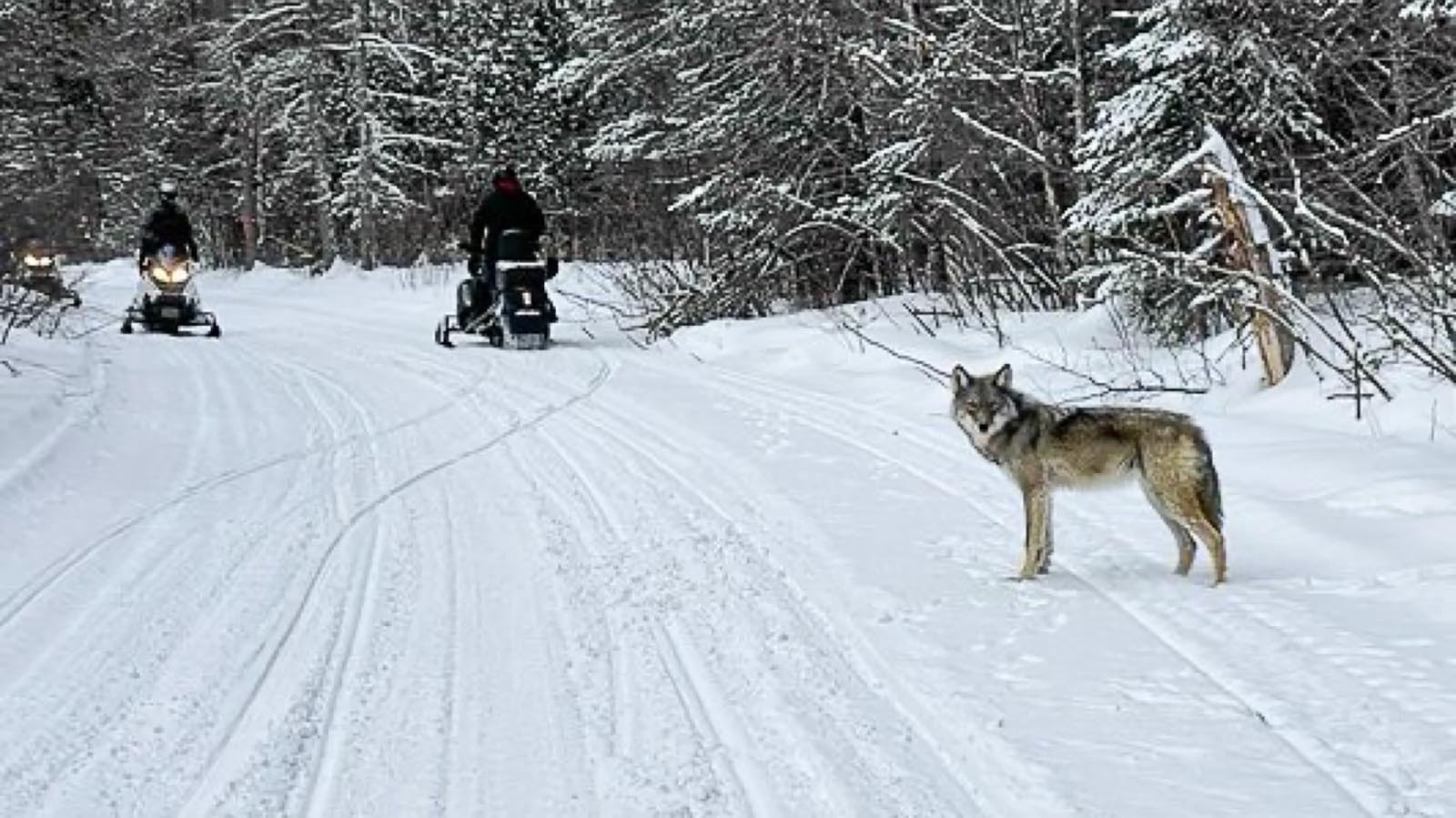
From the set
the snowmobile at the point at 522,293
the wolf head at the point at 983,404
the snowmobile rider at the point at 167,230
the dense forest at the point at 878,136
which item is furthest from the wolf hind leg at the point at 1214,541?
the snowmobile rider at the point at 167,230

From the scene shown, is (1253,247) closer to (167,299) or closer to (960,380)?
(960,380)

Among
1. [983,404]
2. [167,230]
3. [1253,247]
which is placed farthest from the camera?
[167,230]

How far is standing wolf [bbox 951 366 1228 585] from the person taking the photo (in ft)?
20.0

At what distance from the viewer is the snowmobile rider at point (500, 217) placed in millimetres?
17438

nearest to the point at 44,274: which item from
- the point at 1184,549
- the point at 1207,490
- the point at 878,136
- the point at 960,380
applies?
the point at 878,136

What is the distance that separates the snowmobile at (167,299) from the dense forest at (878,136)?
1.50 meters

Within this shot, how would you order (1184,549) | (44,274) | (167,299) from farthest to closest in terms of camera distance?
(44,274) → (167,299) → (1184,549)

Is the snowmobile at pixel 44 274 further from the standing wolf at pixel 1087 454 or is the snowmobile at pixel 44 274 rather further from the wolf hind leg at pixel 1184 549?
the wolf hind leg at pixel 1184 549

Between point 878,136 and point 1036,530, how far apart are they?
12.6 m

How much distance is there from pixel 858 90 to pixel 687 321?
4.09 m

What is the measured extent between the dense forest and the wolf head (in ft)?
12.1

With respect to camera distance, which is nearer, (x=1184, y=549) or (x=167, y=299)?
(x=1184, y=549)

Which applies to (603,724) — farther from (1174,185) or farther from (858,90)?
(858,90)

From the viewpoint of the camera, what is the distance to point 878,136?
18.1m
